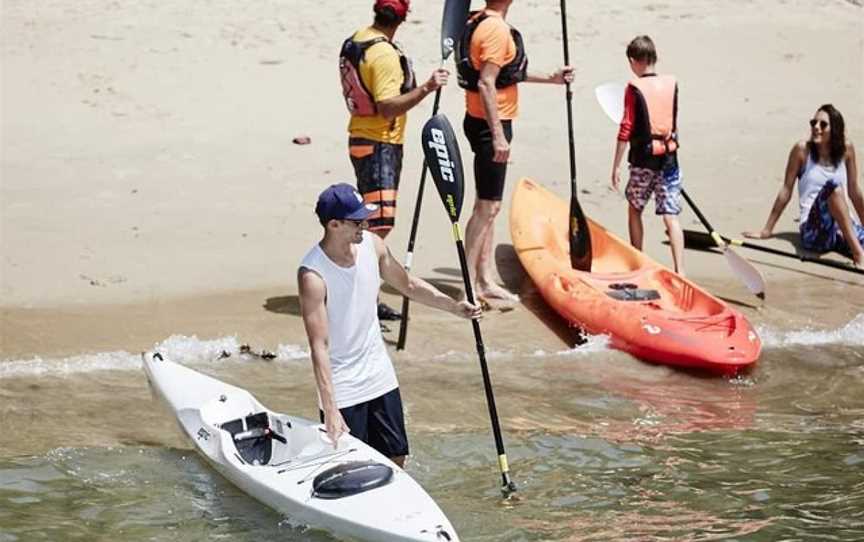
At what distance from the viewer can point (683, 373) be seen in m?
7.84

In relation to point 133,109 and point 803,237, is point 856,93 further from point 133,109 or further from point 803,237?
point 133,109

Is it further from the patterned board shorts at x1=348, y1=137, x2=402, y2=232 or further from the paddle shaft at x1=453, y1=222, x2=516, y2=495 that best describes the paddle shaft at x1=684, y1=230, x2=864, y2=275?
the paddle shaft at x1=453, y1=222, x2=516, y2=495

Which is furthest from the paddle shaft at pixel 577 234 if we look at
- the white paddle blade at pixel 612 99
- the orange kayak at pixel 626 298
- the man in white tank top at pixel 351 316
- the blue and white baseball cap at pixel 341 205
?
the blue and white baseball cap at pixel 341 205

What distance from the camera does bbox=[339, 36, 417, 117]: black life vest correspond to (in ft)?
25.0

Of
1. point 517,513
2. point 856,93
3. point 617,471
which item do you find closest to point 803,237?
point 856,93

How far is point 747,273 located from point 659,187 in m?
0.72

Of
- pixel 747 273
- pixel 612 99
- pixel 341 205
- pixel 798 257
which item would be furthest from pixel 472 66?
pixel 341 205

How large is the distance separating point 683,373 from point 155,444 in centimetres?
275

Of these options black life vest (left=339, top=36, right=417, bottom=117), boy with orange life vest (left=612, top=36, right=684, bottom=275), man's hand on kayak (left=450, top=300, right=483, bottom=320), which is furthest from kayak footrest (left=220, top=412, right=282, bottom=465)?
boy with orange life vest (left=612, top=36, right=684, bottom=275)

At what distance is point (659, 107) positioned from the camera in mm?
8727

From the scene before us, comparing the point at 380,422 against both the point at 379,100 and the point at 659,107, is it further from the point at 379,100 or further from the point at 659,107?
the point at 659,107

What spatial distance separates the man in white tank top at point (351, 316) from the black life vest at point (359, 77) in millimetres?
2157

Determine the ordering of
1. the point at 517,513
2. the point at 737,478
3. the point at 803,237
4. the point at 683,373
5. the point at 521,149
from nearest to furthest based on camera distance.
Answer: the point at 517,513
the point at 737,478
the point at 683,373
the point at 803,237
the point at 521,149

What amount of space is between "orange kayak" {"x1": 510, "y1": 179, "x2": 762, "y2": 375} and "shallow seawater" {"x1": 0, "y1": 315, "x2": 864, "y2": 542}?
0.43ft
